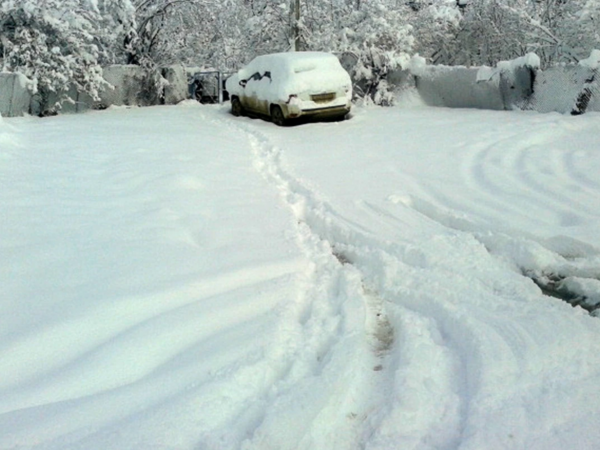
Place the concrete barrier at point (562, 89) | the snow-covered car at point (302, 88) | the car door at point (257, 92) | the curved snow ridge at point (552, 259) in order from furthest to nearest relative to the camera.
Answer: the car door at point (257, 92), the snow-covered car at point (302, 88), the concrete barrier at point (562, 89), the curved snow ridge at point (552, 259)

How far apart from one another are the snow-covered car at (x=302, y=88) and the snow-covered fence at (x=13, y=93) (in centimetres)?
636

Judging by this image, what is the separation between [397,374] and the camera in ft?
9.10

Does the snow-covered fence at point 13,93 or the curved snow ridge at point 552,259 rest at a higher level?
the snow-covered fence at point 13,93

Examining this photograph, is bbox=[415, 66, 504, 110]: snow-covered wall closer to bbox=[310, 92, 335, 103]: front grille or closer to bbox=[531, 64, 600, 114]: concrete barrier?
bbox=[531, 64, 600, 114]: concrete barrier

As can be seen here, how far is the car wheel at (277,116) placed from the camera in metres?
12.3

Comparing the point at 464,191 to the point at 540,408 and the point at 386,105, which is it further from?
the point at 386,105

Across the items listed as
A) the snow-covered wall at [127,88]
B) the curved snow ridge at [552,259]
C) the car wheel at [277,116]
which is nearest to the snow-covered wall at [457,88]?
the car wheel at [277,116]

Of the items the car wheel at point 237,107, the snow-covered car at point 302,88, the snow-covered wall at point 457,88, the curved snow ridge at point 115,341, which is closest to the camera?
the curved snow ridge at point 115,341

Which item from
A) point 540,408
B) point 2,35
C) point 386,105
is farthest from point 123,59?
point 540,408

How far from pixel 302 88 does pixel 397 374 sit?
993 centimetres

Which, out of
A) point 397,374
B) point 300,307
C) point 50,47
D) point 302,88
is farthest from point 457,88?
point 397,374

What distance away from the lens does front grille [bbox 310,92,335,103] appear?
12.1 meters

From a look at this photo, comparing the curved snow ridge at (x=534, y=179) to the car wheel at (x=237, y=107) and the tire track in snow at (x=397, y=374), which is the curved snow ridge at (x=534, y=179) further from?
the car wheel at (x=237, y=107)

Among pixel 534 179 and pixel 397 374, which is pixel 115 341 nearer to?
pixel 397 374
